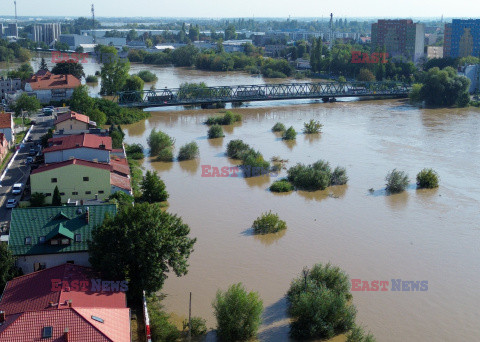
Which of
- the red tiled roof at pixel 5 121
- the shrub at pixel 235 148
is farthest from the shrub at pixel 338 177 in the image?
the red tiled roof at pixel 5 121

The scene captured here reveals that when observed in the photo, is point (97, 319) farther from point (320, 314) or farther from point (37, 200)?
point (37, 200)

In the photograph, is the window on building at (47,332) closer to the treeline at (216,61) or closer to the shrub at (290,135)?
the shrub at (290,135)

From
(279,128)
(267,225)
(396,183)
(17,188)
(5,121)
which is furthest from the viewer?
(279,128)

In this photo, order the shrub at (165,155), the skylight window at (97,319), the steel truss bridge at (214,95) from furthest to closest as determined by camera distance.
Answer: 1. the steel truss bridge at (214,95)
2. the shrub at (165,155)
3. the skylight window at (97,319)

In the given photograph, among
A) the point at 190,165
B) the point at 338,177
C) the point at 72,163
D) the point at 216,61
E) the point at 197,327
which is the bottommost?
the point at 197,327

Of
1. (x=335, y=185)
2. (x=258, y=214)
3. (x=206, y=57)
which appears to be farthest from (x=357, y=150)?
(x=206, y=57)

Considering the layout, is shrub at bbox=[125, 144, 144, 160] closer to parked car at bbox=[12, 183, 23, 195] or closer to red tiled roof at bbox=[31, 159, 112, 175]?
parked car at bbox=[12, 183, 23, 195]

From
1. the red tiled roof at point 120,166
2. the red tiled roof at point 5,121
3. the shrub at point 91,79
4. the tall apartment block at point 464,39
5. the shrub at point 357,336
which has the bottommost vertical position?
the shrub at point 357,336

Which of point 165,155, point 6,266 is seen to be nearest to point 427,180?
point 165,155
